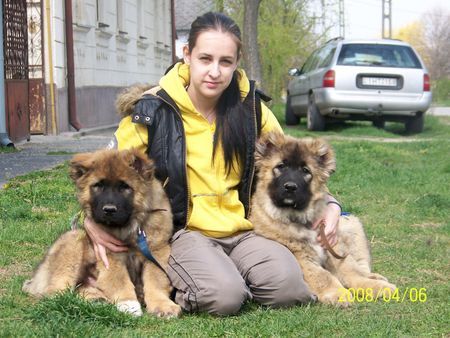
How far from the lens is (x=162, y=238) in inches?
185

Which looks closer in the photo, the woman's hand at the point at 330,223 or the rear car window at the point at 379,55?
the woman's hand at the point at 330,223

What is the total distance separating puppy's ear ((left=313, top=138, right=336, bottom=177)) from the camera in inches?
198

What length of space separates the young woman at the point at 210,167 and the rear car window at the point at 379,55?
11747 millimetres

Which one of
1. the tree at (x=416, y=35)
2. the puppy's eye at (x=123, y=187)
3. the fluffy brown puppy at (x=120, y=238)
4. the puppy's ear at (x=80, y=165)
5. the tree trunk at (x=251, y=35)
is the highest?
the tree at (x=416, y=35)

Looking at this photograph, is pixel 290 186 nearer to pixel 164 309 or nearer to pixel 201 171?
pixel 201 171

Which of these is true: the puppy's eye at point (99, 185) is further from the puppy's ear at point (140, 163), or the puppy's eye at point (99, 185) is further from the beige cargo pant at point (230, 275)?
the beige cargo pant at point (230, 275)

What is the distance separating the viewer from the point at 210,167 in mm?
4992

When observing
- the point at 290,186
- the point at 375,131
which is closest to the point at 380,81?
the point at 375,131

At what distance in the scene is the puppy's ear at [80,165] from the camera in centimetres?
445

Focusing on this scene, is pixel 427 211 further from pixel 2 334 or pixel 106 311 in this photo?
pixel 2 334

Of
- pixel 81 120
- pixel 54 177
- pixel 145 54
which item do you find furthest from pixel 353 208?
pixel 145 54

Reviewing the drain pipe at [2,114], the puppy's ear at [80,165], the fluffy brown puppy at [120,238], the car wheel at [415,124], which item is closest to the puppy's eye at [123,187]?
the fluffy brown puppy at [120,238]

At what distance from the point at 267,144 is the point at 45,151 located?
8.63 meters

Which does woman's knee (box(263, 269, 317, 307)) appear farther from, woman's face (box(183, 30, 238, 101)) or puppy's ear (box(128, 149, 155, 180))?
woman's face (box(183, 30, 238, 101))
